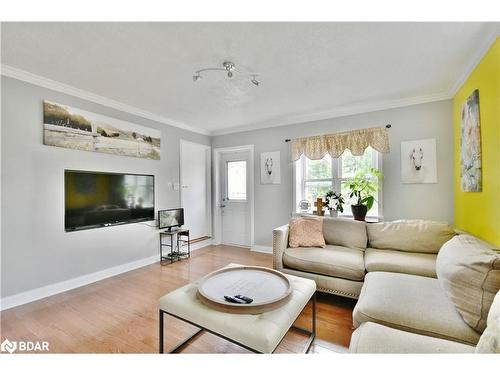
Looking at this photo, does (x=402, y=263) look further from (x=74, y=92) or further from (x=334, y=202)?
(x=74, y=92)

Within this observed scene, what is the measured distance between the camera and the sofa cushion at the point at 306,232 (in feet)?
8.95

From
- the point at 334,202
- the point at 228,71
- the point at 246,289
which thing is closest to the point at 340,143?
the point at 334,202

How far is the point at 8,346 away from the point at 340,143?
414 centimetres

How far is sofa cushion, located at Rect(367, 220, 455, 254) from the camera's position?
2.37m

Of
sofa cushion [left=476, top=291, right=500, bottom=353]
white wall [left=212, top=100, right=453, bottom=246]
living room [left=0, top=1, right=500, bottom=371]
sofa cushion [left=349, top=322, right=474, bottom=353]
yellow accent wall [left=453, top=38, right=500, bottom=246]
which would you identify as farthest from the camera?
white wall [left=212, top=100, right=453, bottom=246]

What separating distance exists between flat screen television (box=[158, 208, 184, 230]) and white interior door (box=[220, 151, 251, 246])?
1.09 m

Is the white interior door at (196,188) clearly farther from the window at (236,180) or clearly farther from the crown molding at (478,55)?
the crown molding at (478,55)

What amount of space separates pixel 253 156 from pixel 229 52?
2.40 meters

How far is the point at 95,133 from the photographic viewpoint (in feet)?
9.47

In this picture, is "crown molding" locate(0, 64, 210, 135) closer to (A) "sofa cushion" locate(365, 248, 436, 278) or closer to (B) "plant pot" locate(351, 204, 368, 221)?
(B) "plant pot" locate(351, 204, 368, 221)

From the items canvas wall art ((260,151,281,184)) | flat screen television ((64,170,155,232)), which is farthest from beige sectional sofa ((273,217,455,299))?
flat screen television ((64,170,155,232))

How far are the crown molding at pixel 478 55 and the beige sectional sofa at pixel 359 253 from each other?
5.25 feet

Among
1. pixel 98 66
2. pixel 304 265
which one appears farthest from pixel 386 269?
pixel 98 66
